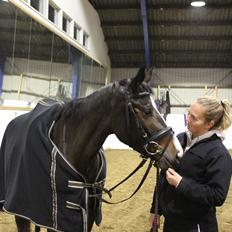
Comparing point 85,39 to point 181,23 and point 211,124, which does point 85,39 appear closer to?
point 181,23

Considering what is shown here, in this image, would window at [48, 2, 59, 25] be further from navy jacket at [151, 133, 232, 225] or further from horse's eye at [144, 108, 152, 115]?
navy jacket at [151, 133, 232, 225]

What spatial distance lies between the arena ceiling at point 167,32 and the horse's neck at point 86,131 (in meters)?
9.39

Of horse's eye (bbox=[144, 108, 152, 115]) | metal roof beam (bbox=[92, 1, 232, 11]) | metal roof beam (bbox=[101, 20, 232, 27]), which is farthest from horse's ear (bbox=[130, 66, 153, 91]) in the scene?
metal roof beam (bbox=[101, 20, 232, 27])

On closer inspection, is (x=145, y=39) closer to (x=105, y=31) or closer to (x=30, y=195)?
(x=105, y=31)

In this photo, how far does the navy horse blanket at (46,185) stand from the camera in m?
2.04

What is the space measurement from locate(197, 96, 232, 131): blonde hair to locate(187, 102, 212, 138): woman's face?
0.02m

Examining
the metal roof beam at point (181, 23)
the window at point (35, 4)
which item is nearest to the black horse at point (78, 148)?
the window at point (35, 4)

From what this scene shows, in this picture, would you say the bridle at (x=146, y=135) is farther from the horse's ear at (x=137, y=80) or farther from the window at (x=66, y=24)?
the window at (x=66, y=24)

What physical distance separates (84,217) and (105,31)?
11505 millimetres

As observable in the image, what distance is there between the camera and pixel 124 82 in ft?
6.72

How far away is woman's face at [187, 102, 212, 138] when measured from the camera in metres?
1.91

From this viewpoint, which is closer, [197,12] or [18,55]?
[18,55]

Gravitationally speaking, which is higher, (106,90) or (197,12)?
(197,12)

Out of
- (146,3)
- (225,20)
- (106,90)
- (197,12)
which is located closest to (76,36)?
(146,3)
